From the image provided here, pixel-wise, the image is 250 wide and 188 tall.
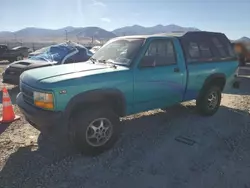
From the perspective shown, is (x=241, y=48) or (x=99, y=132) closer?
(x=99, y=132)

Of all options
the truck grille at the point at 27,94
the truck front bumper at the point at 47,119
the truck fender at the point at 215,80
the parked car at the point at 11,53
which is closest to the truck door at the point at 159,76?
the truck fender at the point at 215,80

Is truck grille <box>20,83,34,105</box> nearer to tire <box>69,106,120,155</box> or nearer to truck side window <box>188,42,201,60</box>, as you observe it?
tire <box>69,106,120,155</box>

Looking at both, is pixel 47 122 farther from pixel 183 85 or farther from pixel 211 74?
pixel 211 74

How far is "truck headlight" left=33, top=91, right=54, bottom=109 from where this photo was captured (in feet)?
11.9

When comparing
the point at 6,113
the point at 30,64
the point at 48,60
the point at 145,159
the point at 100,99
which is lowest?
the point at 145,159

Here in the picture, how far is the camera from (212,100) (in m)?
6.06

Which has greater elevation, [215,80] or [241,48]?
[241,48]

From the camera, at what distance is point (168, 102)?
5.14m

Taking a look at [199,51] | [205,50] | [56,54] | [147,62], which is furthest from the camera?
[56,54]

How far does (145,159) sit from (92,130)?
37.7 inches

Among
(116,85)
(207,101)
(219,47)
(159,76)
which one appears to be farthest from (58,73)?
A: (219,47)

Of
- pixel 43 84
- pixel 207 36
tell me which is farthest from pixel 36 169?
pixel 207 36

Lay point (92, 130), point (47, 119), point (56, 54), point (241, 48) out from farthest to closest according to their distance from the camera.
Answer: point (56, 54) → point (241, 48) → point (92, 130) → point (47, 119)

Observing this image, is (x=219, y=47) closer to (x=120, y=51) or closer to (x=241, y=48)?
(x=120, y=51)
